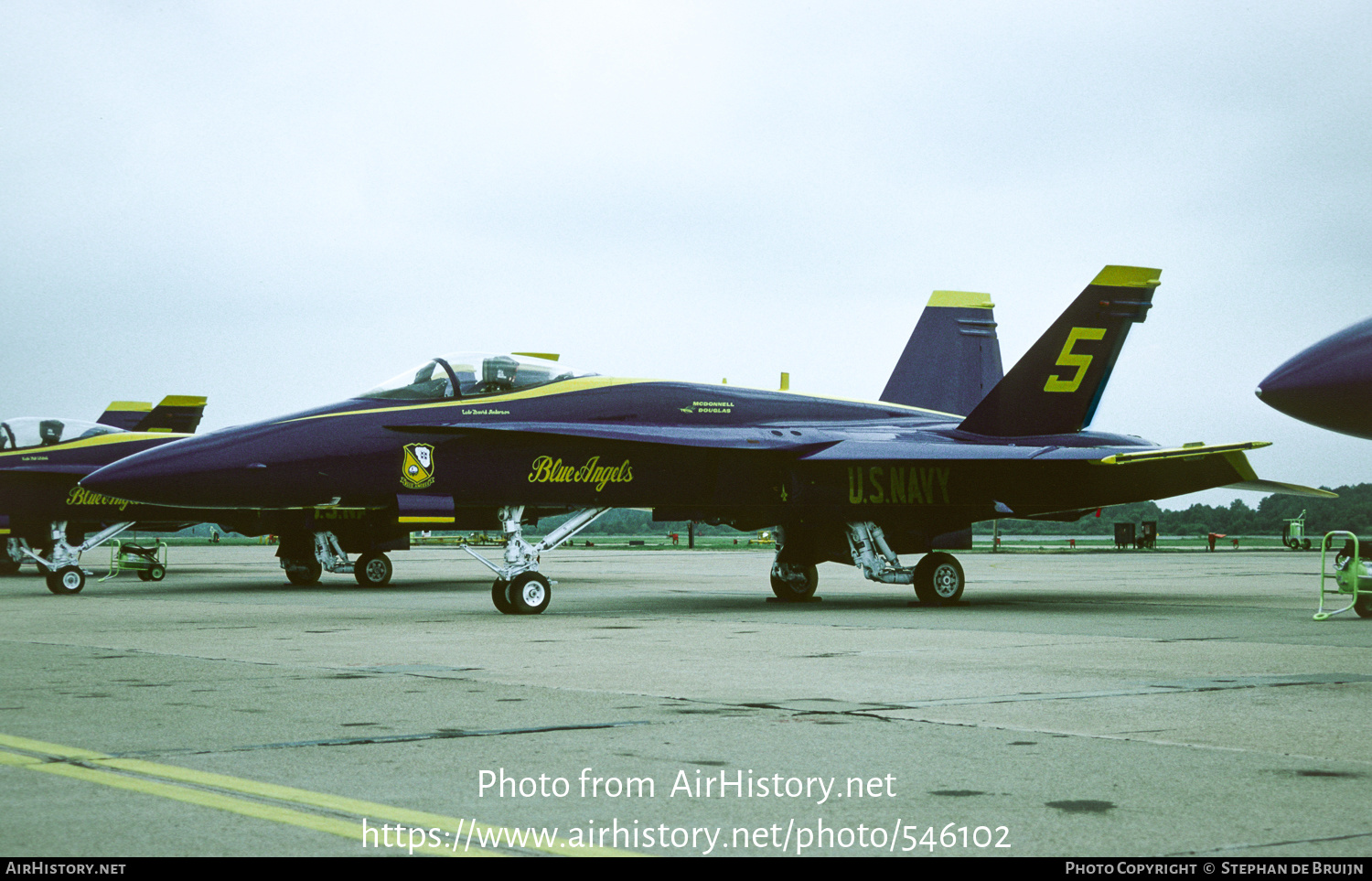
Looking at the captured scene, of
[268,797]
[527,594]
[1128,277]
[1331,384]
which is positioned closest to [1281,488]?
[1128,277]

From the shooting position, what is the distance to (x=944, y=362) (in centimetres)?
2073

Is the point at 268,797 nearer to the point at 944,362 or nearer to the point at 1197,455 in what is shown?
the point at 1197,455

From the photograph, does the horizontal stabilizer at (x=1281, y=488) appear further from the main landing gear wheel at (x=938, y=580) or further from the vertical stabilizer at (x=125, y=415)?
the vertical stabilizer at (x=125, y=415)

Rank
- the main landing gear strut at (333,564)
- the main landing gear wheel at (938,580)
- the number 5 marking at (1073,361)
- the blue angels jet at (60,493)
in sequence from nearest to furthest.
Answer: the main landing gear wheel at (938,580), the number 5 marking at (1073,361), the blue angels jet at (60,493), the main landing gear strut at (333,564)

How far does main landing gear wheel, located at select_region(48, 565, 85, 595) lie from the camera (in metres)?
19.2

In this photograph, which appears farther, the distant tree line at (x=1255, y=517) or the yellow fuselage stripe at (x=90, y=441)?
the yellow fuselage stripe at (x=90, y=441)

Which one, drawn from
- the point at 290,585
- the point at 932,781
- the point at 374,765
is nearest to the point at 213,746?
the point at 374,765

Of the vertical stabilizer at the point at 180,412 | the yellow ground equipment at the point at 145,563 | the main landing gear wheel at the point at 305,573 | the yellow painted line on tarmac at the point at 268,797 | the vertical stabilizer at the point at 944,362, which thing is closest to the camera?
the yellow painted line on tarmac at the point at 268,797

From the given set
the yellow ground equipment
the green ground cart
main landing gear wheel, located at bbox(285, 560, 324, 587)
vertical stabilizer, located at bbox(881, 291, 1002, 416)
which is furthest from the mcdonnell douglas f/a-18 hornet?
the green ground cart

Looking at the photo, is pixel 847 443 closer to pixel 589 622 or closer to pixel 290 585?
pixel 589 622

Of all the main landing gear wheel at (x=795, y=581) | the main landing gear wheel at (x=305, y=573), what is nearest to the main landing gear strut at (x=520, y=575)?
the main landing gear wheel at (x=795, y=581)

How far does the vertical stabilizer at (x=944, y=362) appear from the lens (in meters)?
20.7

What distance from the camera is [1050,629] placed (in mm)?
11664

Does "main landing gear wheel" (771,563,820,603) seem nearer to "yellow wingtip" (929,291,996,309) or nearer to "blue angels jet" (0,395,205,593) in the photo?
"yellow wingtip" (929,291,996,309)
